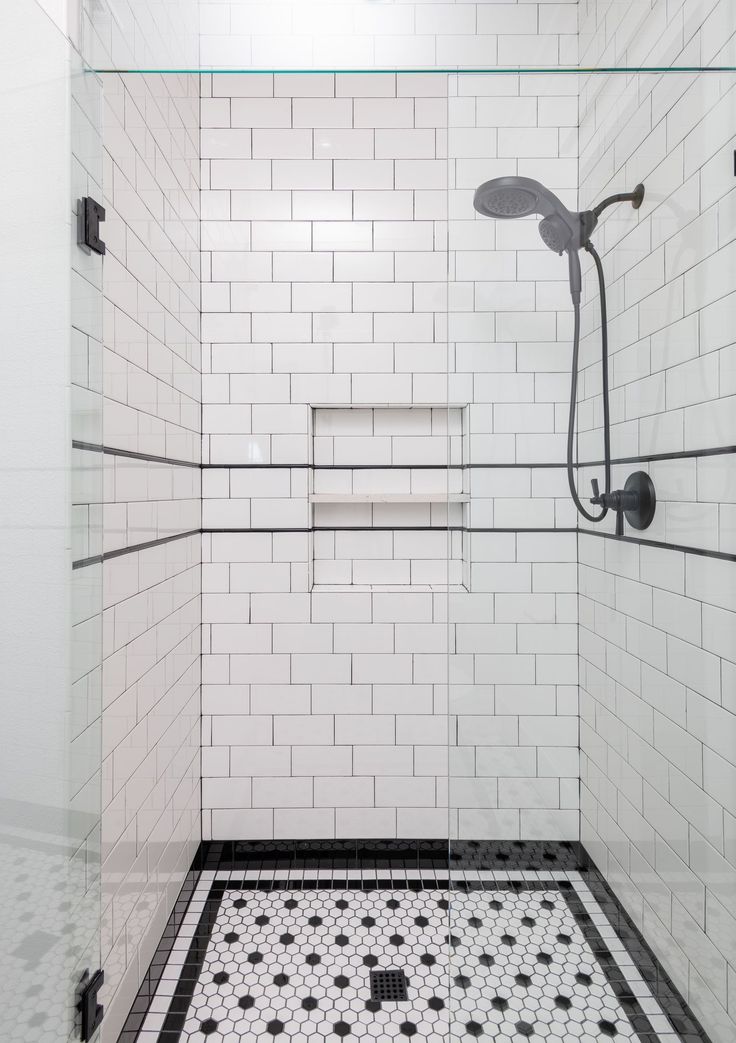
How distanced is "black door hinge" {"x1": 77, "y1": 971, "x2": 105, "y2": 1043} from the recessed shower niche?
1258mm

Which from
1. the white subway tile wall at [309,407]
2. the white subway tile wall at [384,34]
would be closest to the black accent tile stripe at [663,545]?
the white subway tile wall at [309,407]

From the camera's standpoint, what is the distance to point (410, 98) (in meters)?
1.93

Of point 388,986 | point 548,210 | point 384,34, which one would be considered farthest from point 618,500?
point 384,34

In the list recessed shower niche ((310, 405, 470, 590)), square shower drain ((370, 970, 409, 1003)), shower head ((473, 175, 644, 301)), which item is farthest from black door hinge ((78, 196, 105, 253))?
square shower drain ((370, 970, 409, 1003))

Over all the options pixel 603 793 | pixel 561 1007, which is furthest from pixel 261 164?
pixel 561 1007

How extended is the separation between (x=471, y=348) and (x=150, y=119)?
1.07 meters

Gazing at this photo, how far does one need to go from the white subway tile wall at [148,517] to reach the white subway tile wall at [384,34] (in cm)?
22

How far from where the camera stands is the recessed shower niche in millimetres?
2061

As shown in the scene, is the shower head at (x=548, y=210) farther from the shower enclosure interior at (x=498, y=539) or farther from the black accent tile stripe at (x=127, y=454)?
the black accent tile stripe at (x=127, y=454)

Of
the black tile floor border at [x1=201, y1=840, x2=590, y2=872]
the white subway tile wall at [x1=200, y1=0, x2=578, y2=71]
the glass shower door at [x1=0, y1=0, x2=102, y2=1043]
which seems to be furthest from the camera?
the black tile floor border at [x1=201, y1=840, x2=590, y2=872]

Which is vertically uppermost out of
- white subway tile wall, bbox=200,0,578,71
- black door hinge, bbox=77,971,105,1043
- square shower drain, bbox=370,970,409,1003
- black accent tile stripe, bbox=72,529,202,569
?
white subway tile wall, bbox=200,0,578,71

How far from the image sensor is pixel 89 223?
0.96 meters

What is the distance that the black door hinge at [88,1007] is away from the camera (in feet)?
3.06

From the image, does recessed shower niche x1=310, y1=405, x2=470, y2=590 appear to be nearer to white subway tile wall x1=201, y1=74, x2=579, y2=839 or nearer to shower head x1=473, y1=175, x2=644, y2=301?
white subway tile wall x1=201, y1=74, x2=579, y2=839
